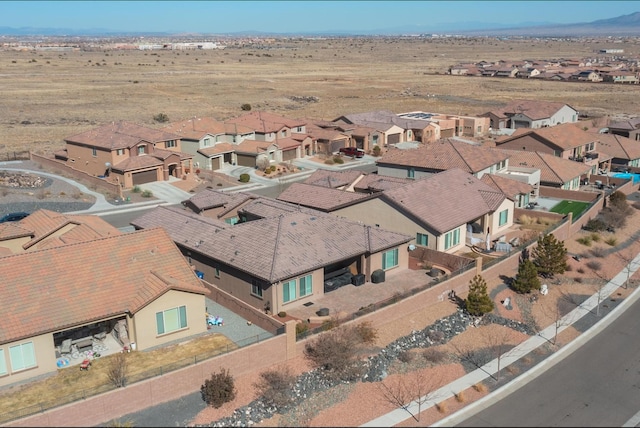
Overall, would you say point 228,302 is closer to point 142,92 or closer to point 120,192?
point 120,192

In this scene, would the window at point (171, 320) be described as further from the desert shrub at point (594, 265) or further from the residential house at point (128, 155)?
the residential house at point (128, 155)

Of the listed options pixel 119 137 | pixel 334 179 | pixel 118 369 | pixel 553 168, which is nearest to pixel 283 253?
pixel 118 369

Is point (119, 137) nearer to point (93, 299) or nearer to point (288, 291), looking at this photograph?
point (288, 291)

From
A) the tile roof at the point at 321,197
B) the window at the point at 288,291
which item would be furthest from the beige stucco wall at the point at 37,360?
the tile roof at the point at 321,197

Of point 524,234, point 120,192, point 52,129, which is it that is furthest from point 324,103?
point 524,234

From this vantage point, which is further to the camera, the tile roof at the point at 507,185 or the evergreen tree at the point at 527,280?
the tile roof at the point at 507,185
